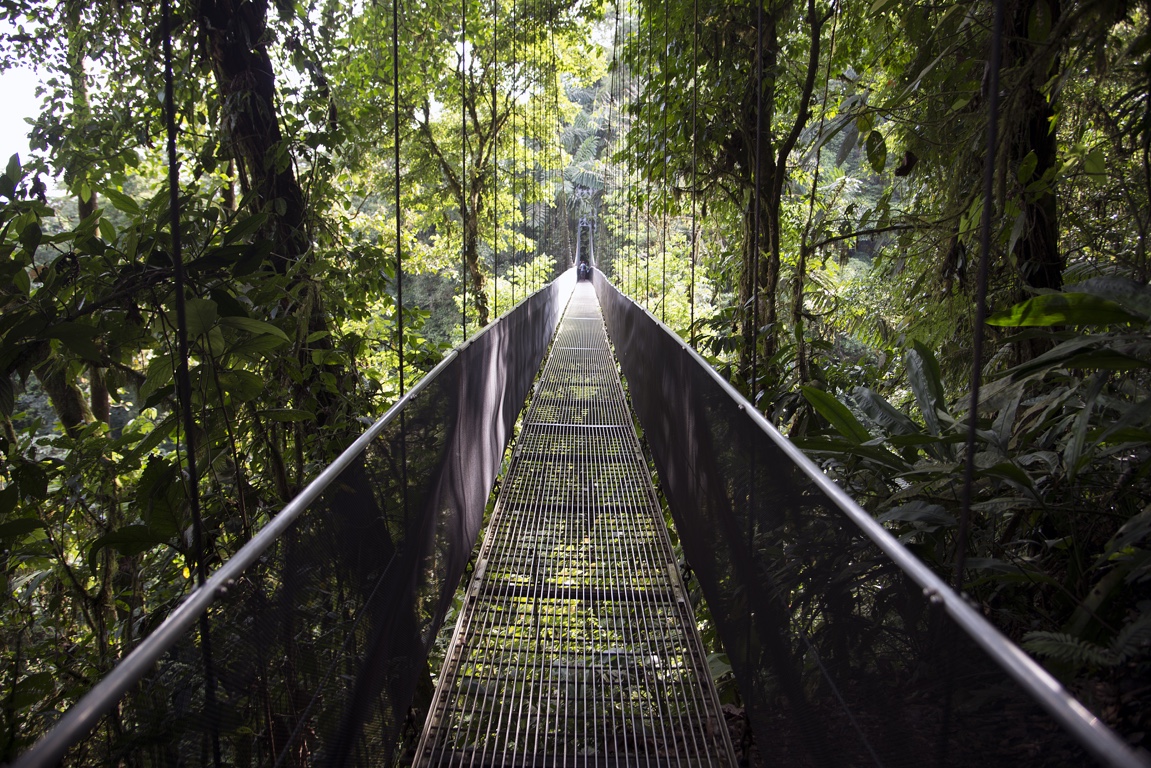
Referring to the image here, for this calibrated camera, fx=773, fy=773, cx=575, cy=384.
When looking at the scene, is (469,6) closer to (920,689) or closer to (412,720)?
(412,720)

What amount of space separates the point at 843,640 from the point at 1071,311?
2.24ft

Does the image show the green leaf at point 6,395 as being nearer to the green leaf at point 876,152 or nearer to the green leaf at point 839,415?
the green leaf at point 839,415

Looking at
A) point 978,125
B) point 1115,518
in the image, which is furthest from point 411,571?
point 978,125

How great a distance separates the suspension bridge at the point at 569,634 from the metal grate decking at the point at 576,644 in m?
0.01

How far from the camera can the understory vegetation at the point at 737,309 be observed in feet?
4.91

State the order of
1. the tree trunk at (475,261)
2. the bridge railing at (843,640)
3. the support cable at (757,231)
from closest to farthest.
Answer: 1. the bridge railing at (843,640)
2. the support cable at (757,231)
3. the tree trunk at (475,261)

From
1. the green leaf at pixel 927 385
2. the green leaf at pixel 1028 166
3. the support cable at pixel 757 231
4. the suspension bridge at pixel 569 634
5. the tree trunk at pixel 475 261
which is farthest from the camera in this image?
the tree trunk at pixel 475 261

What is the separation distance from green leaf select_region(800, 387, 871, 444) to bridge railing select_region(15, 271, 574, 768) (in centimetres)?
100

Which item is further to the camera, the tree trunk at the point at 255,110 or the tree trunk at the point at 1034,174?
the tree trunk at the point at 255,110

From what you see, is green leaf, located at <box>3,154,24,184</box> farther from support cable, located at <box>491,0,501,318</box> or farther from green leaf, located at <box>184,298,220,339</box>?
support cable, located at <box>491,0,501,318</box>

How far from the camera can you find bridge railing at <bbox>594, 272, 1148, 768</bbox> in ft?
2.45

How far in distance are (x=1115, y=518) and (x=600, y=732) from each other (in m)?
1.51

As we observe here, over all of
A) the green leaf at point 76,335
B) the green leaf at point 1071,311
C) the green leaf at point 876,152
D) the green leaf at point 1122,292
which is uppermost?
the green leaf at point 876,152

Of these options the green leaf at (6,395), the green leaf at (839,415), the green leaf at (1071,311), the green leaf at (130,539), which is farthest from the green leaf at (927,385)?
the green leaf at (6,395)
